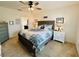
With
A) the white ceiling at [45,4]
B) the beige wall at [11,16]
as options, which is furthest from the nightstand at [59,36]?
the beige wall at [11,16]

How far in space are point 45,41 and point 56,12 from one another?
0.48 metres

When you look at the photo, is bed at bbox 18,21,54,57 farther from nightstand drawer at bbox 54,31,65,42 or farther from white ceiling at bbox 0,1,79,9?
white ceiling at bbox 0,1,79,9

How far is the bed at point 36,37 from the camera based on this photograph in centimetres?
146

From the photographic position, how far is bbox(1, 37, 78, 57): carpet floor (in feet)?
4.81

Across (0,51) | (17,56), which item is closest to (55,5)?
(17,56)

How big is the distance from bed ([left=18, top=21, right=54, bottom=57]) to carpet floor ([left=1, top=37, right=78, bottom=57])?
6 centimetres

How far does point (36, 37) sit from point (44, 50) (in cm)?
23

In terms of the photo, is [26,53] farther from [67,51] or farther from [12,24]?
[67,51]

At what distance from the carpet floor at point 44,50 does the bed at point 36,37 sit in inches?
2.5

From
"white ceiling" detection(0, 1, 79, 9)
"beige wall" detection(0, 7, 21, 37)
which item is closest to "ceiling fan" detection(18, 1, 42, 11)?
"white ceiling" detection(0, 1, 79, 9)

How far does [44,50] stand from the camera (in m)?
1.48

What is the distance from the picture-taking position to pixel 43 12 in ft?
4.99

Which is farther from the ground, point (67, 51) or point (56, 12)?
point (56, 12)

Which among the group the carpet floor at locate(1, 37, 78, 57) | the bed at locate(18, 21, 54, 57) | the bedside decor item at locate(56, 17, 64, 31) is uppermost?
the bedside decor item at locate(56, 17, 64, 31)
